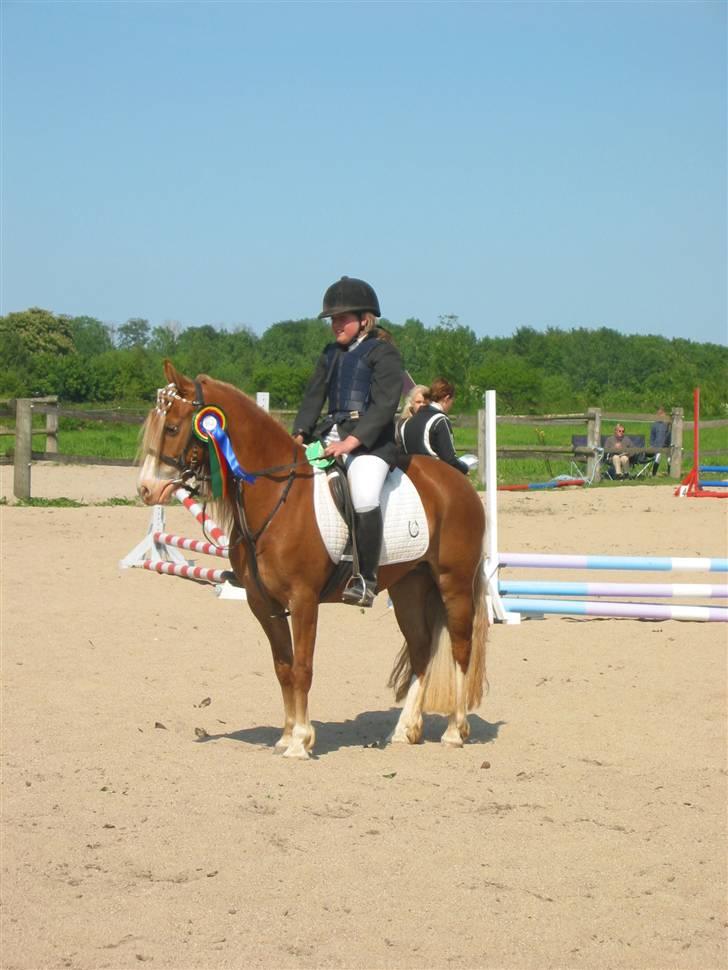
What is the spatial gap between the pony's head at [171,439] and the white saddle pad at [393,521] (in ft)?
2.21

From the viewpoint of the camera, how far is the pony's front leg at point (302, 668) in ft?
19.5

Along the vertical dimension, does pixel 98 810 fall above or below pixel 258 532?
below

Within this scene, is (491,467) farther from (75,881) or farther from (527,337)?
(527,337)

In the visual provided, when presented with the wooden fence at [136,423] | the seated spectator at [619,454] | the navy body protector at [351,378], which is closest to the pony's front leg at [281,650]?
the navy body protector at [351,378]

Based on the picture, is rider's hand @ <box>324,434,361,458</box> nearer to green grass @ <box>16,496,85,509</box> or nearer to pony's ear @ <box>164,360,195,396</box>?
pony's ear @ <box>164,360,195,396</box>

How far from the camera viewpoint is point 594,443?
2352 cm

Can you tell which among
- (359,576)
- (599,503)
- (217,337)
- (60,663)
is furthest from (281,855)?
(217,337)

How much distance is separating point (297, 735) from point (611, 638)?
3.76 meters

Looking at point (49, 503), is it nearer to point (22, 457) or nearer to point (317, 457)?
point (22, 457)

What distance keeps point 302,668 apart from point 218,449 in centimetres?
115

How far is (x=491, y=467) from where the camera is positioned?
31.6ft

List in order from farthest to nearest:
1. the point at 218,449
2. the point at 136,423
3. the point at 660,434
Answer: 1. the point at 136,423
2. the point at 660,434
3. the point at 218,449

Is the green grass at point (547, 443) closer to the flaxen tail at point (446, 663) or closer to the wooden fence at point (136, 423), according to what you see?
the wooden fence at point (136, 423)

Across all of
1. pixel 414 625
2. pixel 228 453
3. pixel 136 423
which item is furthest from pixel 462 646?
pixel 136 423
